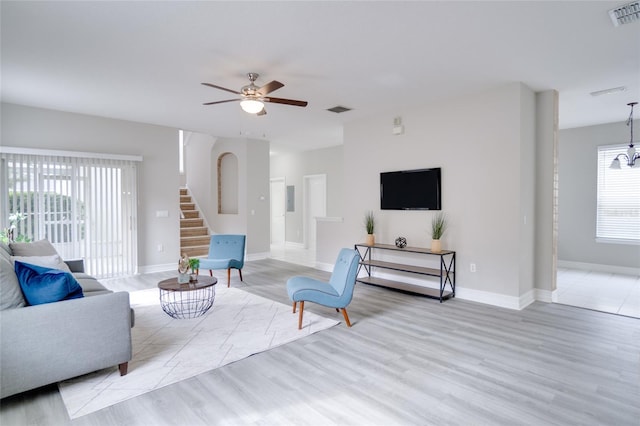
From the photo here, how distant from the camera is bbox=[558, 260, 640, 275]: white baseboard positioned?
604 centimetres

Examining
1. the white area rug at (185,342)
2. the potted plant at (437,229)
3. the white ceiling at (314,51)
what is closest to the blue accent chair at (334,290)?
the white area rug at (185,342)

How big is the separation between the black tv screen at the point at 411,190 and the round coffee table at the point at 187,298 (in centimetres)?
296

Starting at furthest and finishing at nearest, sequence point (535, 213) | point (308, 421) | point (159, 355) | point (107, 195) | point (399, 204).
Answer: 1. point (107, 195)
2. point (399, 204)
3. point (535, 213)
4. point (159, 355)
5. point (308, 421)

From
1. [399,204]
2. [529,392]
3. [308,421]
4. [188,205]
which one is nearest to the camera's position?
[308,421]

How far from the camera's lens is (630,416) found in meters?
2.11

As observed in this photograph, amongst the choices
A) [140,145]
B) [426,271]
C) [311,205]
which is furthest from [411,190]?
[140,145]

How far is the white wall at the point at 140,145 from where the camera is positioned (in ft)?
17.0

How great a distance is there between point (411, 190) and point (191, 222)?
5.77 metres

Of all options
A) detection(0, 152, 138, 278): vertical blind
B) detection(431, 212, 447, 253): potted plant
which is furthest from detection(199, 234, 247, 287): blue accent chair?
detection(431, 212, 447, 253): potted plant

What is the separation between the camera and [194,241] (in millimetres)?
8117

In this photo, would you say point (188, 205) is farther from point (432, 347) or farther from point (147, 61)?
point (432, 347)

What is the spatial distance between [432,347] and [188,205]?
766 centimetres

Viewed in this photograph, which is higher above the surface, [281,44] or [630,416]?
[281,44]

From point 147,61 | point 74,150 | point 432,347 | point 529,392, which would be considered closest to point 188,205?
point 74,150
